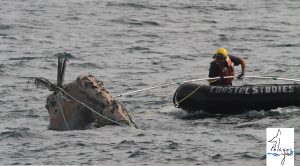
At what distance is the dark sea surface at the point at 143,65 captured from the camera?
1803 centimetres

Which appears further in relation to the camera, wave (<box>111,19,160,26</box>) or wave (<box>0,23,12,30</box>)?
wave (<box>111,19,160,26</box>)

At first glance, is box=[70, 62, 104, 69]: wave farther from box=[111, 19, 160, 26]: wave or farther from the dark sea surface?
box=[111, 19, 160, 26]: wave

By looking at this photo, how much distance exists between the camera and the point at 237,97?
21.6 meters

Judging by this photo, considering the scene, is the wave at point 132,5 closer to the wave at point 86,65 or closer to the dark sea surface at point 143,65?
the dark sea surface at point 143,65

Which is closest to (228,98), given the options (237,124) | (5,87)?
(237,124)

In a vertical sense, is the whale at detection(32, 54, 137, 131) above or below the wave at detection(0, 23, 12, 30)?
below

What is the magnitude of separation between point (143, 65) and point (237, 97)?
815 cm

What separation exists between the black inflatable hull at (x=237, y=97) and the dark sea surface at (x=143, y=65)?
24cm

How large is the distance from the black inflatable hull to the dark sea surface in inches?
9.6

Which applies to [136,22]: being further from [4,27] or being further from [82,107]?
[82,107]

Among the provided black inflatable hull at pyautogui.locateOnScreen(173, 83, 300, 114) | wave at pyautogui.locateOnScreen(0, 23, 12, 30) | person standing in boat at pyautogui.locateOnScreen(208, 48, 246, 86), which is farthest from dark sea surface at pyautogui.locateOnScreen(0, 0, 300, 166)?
person standing in boat at pyautogui.locateOnScreen(208, 48, 246, 86)

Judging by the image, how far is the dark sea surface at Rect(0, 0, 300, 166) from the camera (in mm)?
18031

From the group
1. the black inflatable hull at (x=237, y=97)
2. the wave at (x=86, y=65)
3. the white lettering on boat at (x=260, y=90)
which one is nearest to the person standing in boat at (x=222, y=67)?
the black inflatable hull at (x=237, y=97)

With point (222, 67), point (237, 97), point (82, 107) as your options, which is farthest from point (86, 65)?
point (82, 107)
